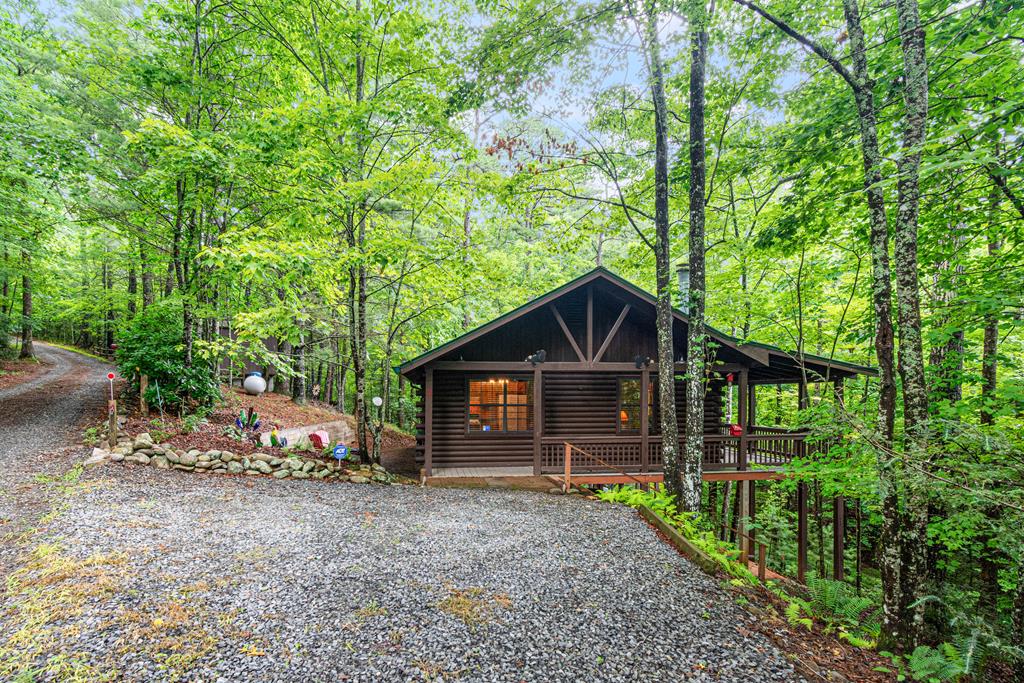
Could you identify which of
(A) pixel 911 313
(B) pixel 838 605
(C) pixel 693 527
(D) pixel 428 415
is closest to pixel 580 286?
(D) pixel 428 415

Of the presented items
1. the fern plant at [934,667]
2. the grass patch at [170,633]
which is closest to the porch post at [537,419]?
the fern plant at [934,667]

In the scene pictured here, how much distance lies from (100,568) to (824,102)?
36.3 feet

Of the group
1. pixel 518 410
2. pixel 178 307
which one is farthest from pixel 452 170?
pixel 178 307

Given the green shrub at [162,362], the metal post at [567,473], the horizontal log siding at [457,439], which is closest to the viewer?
the metal post at [567,473]

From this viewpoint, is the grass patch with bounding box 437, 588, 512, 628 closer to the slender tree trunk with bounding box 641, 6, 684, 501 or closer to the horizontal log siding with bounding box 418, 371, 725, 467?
the slender tree trunk with bounding box 641, 6, 684, 501

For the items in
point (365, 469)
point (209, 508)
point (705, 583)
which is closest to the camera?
point (705, 583)

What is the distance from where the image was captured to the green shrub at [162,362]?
31.3 feet

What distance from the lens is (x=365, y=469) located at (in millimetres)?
9289

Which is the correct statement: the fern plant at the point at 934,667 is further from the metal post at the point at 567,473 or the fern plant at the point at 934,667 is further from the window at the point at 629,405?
the window at the point at 629,405

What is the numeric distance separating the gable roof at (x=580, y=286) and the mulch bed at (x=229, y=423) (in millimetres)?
3541

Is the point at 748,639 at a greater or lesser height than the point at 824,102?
lesser

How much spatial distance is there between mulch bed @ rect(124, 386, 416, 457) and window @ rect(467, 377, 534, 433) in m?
4.15

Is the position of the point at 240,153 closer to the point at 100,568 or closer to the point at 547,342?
the point at 100,568

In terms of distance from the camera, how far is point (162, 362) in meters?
9.55
